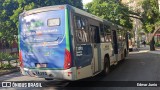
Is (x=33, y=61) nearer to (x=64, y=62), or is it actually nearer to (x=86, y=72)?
(x=64, y=62)

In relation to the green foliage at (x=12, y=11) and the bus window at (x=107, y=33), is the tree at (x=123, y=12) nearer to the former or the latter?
the green foliage at (x=12, y=11)

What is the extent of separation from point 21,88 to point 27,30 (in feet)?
7.76

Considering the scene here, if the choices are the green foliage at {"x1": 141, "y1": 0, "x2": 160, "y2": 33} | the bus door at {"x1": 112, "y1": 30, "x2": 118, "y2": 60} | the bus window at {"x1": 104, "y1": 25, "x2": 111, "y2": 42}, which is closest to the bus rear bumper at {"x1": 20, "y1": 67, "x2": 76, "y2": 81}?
the bus window at {"x1": 104, "y1": 25, "x2": 111, "y2": 42}

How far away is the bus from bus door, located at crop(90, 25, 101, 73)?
18cm

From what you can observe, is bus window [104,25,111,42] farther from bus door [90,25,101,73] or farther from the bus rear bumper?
the bus rear bumper

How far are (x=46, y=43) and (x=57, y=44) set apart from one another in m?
0.45

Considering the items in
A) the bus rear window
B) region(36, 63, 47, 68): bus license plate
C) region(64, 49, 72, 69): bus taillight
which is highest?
the bus rear window

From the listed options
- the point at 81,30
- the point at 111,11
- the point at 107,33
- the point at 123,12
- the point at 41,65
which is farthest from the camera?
the point at 123,12

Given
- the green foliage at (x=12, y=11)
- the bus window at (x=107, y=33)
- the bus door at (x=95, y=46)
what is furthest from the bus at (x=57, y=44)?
the green foliage at (x=12, y=11)

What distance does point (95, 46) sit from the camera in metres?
10.3

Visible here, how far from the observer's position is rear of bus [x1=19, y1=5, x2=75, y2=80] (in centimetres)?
827

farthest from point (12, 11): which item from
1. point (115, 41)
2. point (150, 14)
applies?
point (150, 14)

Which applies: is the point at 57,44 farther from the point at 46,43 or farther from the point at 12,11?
the point at 12,11

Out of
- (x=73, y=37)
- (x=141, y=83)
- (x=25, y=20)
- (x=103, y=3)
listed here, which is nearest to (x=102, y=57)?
(x=141, y=83)
